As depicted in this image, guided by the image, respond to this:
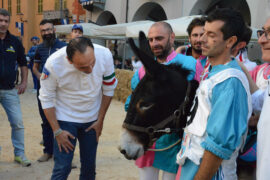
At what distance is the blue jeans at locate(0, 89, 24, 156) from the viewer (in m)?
3.94

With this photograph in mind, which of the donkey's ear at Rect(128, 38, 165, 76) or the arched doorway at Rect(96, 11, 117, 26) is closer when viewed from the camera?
the donkey's ear at Rect(128, 38, 165, 76)

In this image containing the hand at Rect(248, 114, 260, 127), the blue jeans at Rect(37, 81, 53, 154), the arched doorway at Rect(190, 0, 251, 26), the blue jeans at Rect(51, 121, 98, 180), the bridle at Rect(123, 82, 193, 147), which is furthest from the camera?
the arched doorway at Rect(190, 0, 251, 26)

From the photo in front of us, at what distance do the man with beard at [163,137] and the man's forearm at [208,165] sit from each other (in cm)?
64

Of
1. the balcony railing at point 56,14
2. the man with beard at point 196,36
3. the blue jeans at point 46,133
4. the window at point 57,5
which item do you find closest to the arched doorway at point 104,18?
the balcony railing at point 56,14

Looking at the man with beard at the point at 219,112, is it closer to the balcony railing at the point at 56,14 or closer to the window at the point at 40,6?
the balcony railing at the point at 56,14

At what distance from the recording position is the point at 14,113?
13.1 feet

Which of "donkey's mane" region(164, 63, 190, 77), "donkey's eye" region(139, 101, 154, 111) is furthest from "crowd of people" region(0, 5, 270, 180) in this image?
"donkey's eye" region(139, 101, 154, 111)

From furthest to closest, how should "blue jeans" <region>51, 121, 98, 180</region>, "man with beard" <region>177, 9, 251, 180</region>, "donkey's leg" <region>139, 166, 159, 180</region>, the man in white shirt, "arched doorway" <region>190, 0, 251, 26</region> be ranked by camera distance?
"arched doorway" <region>190, 0, 251, 26</region> → "blue jeans" <region>51, 121, 98, 180</region> → the man in white shirt → "donkey's leg" <region>139, 166, 159, 180</region> → "man with beard" <region>177, 9, 251, 180</region>

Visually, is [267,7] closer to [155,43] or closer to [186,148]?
[155,43]

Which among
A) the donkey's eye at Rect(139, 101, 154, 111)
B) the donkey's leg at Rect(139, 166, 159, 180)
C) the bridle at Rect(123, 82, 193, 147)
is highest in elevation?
the donkey's eye at Rect(139, 101, 154, 111)

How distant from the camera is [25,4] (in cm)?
3022

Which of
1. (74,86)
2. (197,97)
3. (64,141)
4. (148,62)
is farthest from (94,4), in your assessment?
(197,97)

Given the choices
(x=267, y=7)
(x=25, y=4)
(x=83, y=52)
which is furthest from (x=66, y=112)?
(x=25, y=4)

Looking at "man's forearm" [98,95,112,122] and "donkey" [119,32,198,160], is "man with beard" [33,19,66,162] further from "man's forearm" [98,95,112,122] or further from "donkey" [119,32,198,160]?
"donkey" [119,32,198,160]
